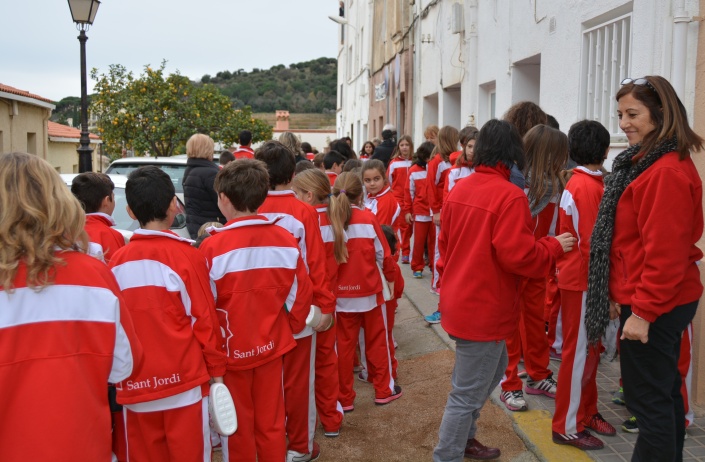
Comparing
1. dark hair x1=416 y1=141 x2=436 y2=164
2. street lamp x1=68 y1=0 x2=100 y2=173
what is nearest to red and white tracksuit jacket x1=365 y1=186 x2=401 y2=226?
dark hair x1=416 y1=141 x2=436 y2=164

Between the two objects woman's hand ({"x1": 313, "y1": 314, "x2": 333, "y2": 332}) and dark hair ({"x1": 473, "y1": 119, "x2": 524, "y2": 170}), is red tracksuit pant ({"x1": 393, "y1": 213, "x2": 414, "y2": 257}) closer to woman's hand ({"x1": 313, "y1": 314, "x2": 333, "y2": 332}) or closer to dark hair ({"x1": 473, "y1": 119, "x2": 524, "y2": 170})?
woman's hand ({"x1": 313, "y1": 314, "x2": 333, "y2": 332})

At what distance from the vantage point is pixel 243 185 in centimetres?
366

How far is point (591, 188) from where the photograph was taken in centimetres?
404

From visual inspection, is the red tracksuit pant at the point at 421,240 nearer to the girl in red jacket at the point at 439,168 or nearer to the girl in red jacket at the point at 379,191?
the girl in red jacket at the point at 439,168

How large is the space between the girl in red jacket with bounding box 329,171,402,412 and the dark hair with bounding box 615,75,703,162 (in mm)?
2132

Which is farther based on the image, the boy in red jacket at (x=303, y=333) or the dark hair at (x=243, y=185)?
the boy in red jacket at (x=303, y=333)

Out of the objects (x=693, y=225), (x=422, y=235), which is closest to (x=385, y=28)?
(x=422, y=235)

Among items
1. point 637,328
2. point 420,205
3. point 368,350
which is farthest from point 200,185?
point 637,328

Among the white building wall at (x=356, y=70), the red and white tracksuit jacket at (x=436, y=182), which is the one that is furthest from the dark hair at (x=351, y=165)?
the white building wall at (x=356, y=70)

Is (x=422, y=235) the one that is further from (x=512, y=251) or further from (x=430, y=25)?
(x=430, y=25)

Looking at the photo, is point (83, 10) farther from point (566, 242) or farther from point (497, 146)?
point (566, 242)

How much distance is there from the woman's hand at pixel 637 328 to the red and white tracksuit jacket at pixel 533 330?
1.61 m

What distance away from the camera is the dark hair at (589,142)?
4.12 meters

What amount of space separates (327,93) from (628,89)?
76.3 metres
